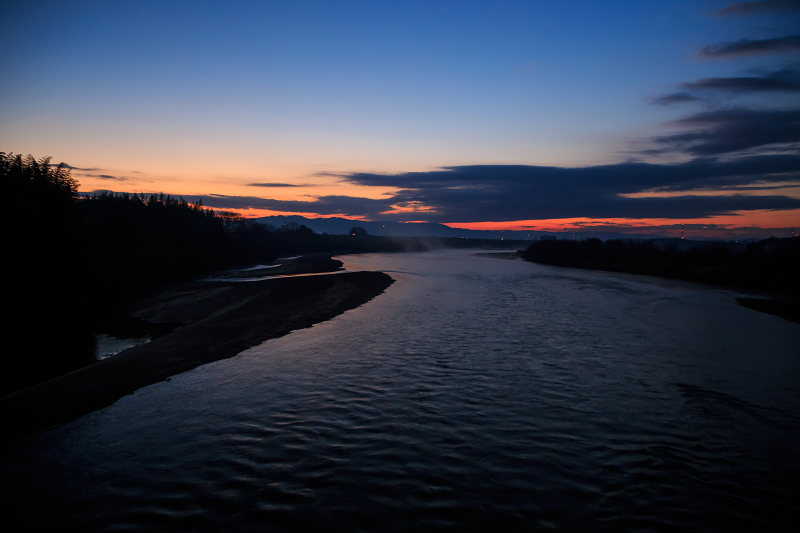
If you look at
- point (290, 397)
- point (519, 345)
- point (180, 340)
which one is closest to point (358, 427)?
point (290, 397)

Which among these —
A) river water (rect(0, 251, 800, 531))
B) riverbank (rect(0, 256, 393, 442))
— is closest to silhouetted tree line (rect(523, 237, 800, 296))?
river water (rect(0, 251, 800, 531))

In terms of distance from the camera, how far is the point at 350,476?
673 centimetres

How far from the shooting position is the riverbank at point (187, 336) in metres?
9.83

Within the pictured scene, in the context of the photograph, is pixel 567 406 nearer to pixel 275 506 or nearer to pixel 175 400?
pixel 275 506

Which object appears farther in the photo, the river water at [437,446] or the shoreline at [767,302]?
the shoreline at [767,302]

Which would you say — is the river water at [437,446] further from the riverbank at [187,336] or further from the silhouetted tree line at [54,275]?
the silhouetted tree line at [54,275]

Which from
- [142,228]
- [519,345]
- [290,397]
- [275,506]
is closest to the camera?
[275,506]

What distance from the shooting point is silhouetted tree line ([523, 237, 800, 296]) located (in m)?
35.3

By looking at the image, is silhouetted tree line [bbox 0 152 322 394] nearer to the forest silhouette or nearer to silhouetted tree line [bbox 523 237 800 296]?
the forest silhouette

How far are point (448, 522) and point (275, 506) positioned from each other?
256cm

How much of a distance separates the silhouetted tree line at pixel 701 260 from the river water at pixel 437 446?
28255 millimetres

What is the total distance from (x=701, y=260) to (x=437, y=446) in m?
56.1

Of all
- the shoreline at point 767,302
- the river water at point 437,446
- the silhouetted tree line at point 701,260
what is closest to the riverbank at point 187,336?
the river water at point 437,446

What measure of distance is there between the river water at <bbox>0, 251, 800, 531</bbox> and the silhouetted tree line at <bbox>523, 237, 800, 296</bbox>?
1112 inches
